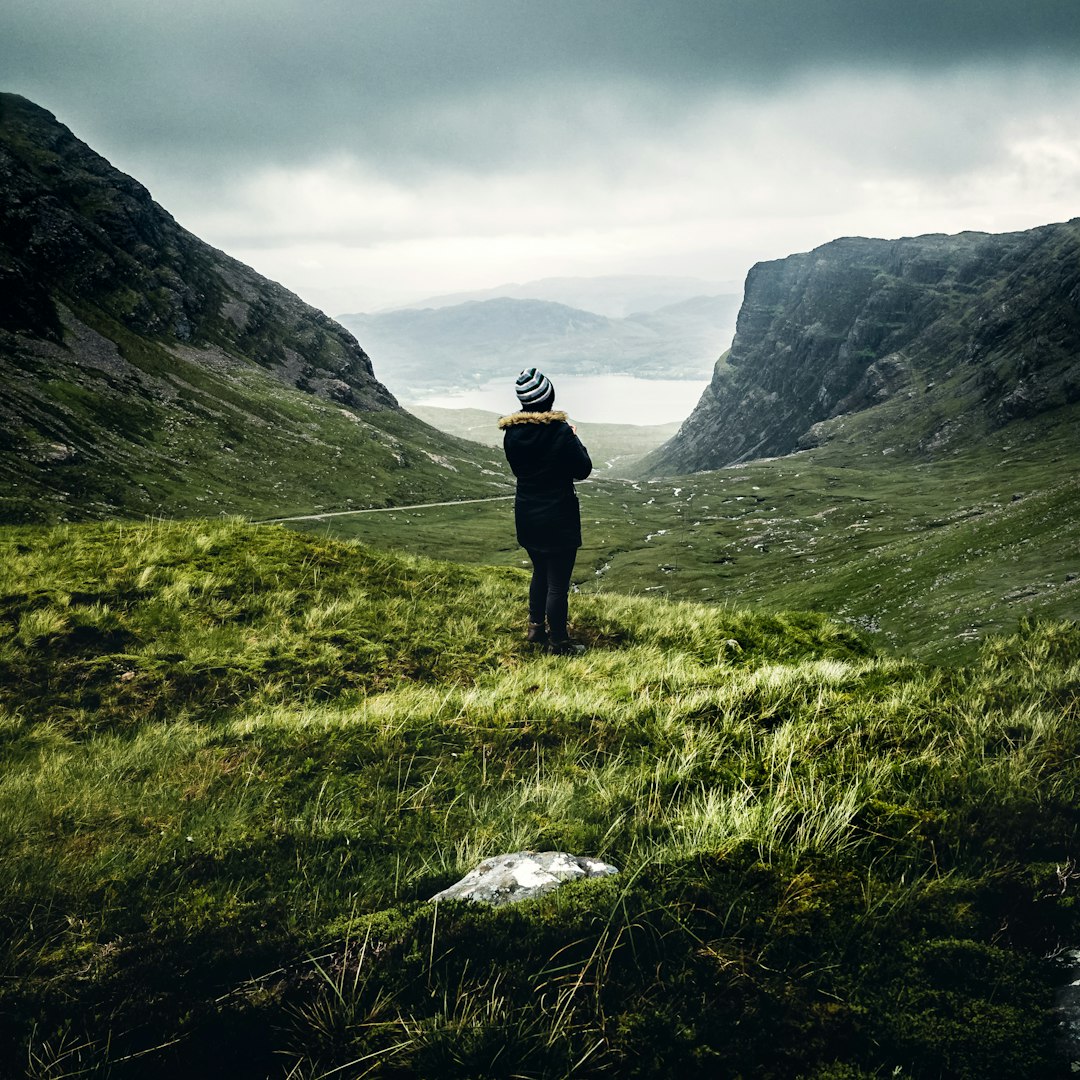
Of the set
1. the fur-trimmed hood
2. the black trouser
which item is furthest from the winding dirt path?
the fur-trimmed hood

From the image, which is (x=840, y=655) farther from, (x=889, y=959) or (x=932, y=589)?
(x=932, y=589)

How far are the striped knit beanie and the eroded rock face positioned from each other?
7.79 m

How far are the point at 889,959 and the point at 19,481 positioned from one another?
133 meters

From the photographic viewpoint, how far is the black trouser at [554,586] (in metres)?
10.8

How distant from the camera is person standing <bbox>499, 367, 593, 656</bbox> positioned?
10.7 meters

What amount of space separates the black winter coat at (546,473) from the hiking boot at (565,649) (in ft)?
5.31

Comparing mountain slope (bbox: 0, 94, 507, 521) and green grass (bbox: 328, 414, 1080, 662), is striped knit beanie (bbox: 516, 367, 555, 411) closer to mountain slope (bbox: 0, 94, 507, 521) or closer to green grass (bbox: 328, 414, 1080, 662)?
green grass (bbox: 328, 414, 1080, 662)

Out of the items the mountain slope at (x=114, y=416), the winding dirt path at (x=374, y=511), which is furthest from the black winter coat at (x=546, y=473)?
the winding dirt path at (x=374, y=511)

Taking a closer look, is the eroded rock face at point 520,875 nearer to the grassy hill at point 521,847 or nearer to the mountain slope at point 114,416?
the grassy hill at point 521,847

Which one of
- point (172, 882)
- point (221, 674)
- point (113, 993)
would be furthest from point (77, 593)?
point (113, 993)

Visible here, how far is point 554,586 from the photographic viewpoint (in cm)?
1078

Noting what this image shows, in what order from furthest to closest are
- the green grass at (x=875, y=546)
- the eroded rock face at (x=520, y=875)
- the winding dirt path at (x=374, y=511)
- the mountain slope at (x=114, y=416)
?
the winding dirt path at (x=374, y=511)
the mountain slope at (x=114, y=416)
the green grass at (x=875, y=546)
the eroded rock face at (x=520, y=875)

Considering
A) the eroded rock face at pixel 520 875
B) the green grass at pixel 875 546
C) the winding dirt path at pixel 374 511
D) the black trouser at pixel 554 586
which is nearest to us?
the eroded rock face at pixel 520 875

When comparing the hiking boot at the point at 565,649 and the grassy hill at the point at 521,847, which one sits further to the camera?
the hiking boot at the point at 565,649
